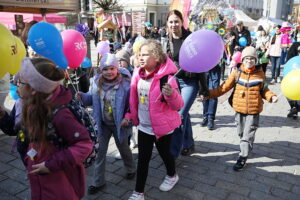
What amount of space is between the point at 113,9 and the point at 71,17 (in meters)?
26.1

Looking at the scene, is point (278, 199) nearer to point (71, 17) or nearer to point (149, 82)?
Answer: point (149, 82)

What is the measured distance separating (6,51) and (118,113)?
1243 millimetres

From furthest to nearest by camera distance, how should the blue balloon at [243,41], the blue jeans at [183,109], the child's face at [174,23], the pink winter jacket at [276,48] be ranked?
the pink winter jacket at [276,48] → the blue balloon at [243,41] → the blue jeans at [183,109] → the child's face at [174,23]

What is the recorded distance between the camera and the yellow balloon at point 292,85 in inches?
112

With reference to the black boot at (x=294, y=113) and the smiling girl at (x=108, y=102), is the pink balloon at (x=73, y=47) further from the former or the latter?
the black boot at (x=294, y=113)

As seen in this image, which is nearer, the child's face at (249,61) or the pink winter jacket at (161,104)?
the pink winter jacket at (161,104)

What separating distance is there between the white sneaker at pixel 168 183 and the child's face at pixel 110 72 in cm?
137

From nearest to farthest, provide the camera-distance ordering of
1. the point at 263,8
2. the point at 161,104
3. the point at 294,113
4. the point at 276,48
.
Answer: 1. the point at 161,104
2. the point at 294,113
3. the point at 276,48
4. the point at 263,8

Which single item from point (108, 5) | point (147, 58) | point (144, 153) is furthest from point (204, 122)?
point (108, 5)

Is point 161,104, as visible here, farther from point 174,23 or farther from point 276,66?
point 276,66

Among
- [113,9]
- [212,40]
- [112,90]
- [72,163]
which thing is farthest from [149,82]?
[113,9]

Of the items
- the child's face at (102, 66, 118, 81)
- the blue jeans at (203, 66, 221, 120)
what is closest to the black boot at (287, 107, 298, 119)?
the blue jeans at (203, 66, 221, 120)

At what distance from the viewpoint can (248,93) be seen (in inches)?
140

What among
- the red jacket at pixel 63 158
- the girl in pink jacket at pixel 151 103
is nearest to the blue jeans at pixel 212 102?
the girl in pink jacket at pixel 151 103
